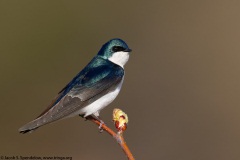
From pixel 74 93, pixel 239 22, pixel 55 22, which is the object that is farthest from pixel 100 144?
pixel 239 22

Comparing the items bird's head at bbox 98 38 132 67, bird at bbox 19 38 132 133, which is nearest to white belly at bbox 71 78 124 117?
bird at bbox 19 38 132 133

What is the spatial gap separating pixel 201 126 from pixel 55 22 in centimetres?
269

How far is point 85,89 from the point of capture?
2811 millimetres

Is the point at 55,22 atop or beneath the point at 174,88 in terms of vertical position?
atop

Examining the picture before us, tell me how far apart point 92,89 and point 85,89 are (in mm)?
53

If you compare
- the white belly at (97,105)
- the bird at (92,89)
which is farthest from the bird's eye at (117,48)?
the white belly at (97,105)

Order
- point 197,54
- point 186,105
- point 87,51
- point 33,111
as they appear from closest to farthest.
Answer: point 33,111, point 186,105, point 87,51, point 197,54

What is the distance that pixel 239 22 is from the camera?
725 cm

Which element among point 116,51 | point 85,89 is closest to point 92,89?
point 85,89

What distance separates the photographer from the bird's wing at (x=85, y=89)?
2626 mm

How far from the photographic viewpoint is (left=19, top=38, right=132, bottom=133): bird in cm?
266

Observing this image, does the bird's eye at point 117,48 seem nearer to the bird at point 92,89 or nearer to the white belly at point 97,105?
A: the bird at point 92,89

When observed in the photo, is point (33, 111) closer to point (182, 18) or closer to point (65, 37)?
point (65, 37)

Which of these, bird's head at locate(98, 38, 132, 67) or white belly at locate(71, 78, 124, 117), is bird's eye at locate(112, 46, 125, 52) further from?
white belly at locate(71, 78, 124, 117)
